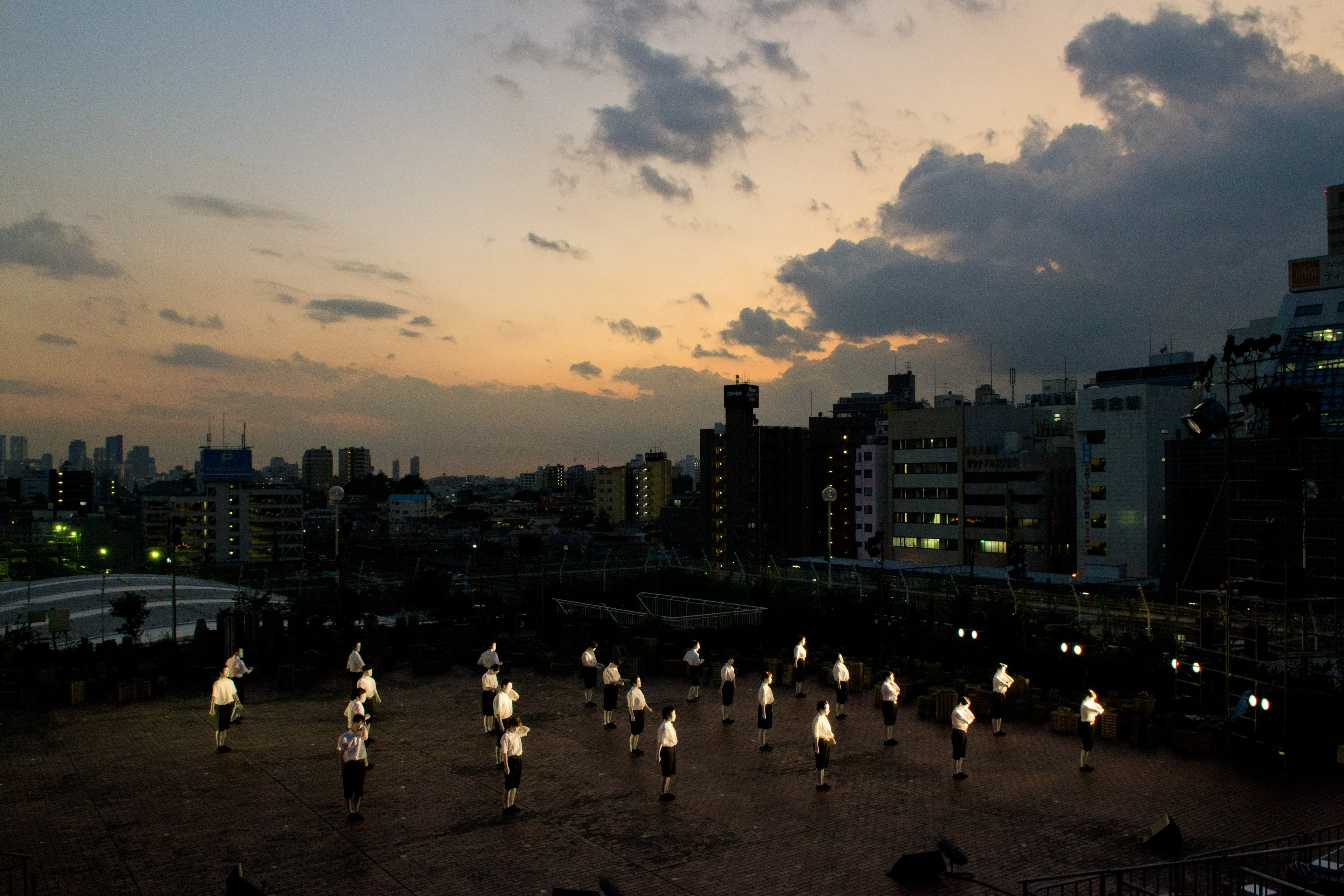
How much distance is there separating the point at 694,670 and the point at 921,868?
11070 millimetres

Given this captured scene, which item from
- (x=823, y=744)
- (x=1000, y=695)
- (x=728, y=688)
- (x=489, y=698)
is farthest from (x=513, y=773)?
(x=1000, y=695)

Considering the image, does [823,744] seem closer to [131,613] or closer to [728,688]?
[728,688]

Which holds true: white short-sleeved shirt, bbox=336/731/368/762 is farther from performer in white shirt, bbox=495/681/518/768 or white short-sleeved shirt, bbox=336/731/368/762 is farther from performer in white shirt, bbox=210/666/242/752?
performer in white shirt, bbox=210/666/242/752

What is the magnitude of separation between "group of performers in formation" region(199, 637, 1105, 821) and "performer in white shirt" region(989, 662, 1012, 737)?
2 cm

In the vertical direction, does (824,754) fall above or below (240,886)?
below

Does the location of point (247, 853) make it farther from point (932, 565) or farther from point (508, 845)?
point (932, 565)

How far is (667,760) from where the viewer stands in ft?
46.0

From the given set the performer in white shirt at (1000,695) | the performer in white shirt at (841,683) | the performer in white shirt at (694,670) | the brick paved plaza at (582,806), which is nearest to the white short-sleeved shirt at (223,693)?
the brick paved plaza at (582,806)

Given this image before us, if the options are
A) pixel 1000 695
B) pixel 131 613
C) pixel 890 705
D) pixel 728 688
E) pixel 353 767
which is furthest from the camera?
pixel 131 613

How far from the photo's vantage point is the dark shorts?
13.0 metres

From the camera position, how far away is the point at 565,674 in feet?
82.4

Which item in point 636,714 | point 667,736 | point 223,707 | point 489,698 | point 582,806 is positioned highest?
point 667,736

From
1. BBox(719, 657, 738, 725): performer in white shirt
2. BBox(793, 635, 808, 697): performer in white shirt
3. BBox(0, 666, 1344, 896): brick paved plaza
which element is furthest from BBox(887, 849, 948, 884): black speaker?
BBox(793, 635, 808, 697): performer in white shirt

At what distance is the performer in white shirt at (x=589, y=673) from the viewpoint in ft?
68.5
